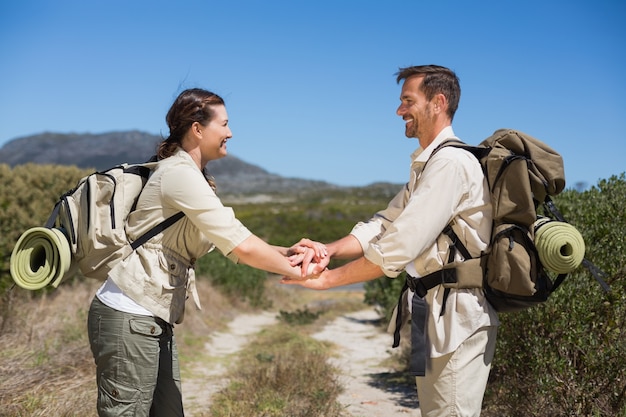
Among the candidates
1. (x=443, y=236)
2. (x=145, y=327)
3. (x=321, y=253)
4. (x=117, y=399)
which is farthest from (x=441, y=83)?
(x=117, y=399)

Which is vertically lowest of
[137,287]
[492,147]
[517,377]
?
[517,377]

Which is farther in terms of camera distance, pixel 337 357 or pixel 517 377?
pixel 337 357

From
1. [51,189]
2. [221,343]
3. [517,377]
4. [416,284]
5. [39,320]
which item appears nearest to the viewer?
[416,284]

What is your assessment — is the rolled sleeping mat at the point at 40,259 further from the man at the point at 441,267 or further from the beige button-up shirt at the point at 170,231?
the man at the point at 441,267

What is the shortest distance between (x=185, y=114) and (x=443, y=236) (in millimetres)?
1360

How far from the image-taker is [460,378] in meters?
2.65

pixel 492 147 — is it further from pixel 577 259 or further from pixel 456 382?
pixel 456 382

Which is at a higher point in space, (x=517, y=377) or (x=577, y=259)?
(x=577, y=259)

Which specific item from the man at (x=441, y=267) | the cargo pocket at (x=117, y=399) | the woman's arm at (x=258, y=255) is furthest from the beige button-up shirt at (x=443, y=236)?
the cargo pocket at (x=117, y=399)

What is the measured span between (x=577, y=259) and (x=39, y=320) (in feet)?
20.7

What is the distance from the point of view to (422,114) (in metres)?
3.07

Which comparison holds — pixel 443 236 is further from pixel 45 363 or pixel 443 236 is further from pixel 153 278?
pixel 45 363

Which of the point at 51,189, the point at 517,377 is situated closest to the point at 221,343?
the point at 51,189

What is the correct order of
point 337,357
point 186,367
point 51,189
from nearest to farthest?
1. point 186,367
2. point 337,357
3. point 51,189
